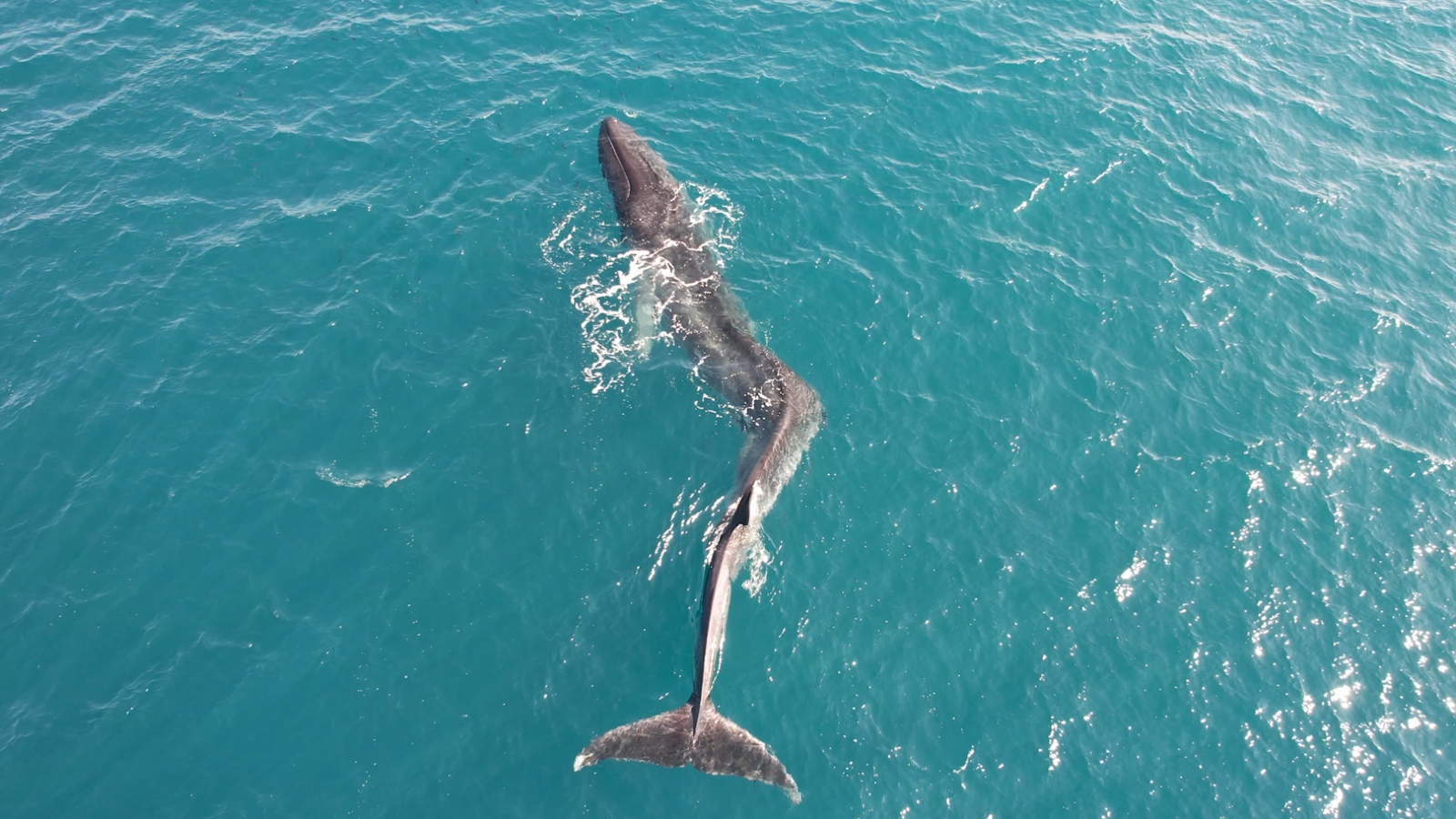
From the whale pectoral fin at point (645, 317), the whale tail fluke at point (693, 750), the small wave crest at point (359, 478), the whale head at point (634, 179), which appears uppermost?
the whale head at point (634, 179)

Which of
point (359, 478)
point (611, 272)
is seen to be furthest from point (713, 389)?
point (359, 478)

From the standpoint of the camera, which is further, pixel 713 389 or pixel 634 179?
pixel 634 179

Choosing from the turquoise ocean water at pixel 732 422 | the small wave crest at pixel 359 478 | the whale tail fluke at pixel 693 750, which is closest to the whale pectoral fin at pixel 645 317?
the turquoise ocean water at pixel 732 422

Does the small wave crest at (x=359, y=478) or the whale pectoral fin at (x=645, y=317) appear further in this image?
the whale pectoral fin at (x=645, y=317)

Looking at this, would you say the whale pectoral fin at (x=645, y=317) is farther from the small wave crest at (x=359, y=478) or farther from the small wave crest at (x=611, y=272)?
the small wave crest at (x=359, y=478)

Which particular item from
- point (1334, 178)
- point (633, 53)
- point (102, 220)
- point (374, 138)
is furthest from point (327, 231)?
point (1334, 178)

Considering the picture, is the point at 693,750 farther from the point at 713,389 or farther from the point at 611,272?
the point at 611,272

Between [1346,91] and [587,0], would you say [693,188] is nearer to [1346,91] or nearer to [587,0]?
[587,0]

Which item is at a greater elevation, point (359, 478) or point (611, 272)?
point (611, 272)
